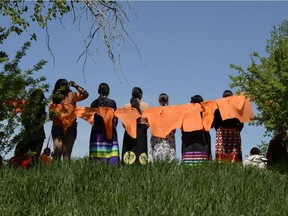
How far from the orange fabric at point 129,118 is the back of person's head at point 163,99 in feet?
1.99

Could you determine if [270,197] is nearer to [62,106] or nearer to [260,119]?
[260,119]

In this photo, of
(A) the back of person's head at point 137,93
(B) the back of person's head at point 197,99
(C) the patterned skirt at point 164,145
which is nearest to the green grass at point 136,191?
(A) the back of person's head at point 137,93

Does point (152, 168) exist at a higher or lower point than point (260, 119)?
lower

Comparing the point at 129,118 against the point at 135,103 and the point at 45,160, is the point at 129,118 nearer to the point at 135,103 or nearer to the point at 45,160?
the point at 135,103

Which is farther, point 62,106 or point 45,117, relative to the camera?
point 62,106

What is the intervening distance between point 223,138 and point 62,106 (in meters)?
3.21

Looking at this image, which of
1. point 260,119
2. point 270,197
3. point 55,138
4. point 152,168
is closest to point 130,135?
point 55,138

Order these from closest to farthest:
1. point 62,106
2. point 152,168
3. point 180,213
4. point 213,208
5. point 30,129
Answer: point 180,213 → point 213,208 → point 152,168 → point 30,129 → point 62,106

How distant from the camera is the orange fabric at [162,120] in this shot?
12133 millimetres

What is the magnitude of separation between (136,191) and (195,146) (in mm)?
4948

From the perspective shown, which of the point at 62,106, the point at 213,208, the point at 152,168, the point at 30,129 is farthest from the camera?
the point at 62,106

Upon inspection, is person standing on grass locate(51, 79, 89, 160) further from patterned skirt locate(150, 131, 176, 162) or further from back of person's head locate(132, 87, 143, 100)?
patterned skirt locate(150, 131, 176, 162)

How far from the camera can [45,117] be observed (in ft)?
31.9

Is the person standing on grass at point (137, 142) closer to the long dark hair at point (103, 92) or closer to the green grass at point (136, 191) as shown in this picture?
the long dark hair at point (103, 92)
